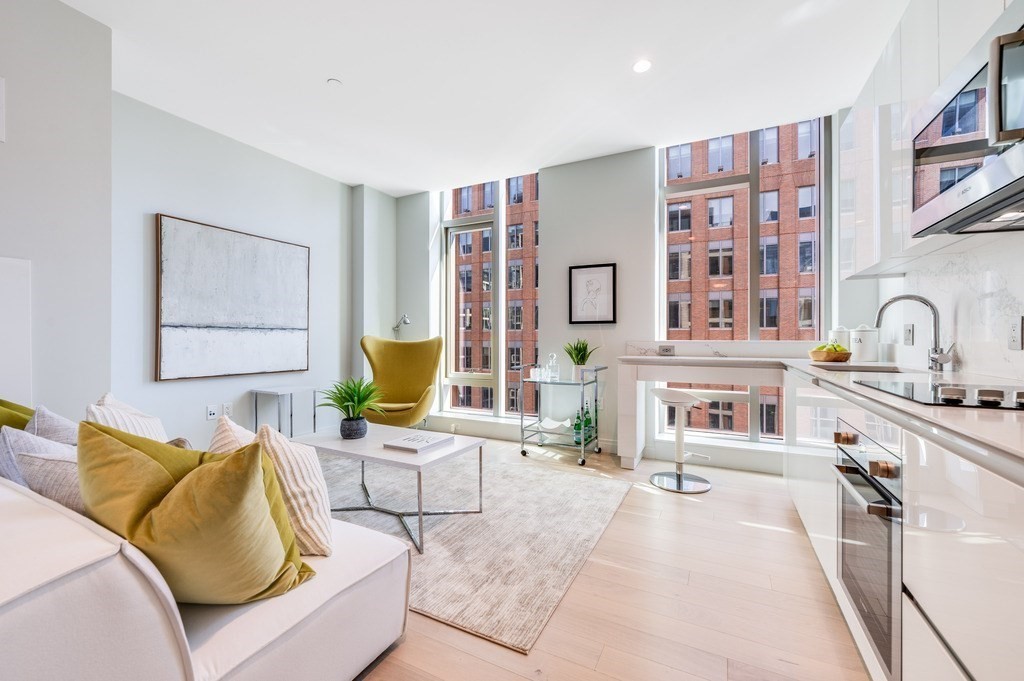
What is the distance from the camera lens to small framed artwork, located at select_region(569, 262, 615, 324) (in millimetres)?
3820

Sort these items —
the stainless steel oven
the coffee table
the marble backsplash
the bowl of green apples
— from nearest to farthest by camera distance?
the stainless steel oven → the marble backsplash → the coffee table → the bowl of green apples

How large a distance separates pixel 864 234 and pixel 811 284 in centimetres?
119

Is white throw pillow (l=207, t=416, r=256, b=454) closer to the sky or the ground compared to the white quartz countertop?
closer to the ground

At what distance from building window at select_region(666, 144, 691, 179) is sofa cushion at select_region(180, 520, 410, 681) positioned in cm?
365

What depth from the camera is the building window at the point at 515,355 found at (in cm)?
457

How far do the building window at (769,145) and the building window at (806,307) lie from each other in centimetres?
109

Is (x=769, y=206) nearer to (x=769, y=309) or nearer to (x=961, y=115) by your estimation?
(x=769, y=309)

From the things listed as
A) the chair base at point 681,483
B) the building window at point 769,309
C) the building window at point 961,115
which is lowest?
the chair base at point 681,483

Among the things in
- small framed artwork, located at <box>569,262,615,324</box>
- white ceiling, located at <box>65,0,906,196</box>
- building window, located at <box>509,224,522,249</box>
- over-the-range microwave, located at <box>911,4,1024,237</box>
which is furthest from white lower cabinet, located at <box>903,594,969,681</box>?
building window, located at <box>509,224,522,249</box>

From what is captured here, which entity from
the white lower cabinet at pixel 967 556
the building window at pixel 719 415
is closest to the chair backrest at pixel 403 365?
the building window at pixel 719 415

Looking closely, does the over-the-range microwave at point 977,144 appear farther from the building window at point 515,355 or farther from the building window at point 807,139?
the building window at point 515,355

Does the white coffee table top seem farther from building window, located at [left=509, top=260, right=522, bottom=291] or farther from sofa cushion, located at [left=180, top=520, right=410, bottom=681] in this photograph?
building window, located at [left=509, top=260, right=522, bottom=291]

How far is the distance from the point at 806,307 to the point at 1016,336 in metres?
1.98

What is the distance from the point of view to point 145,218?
297 cm
